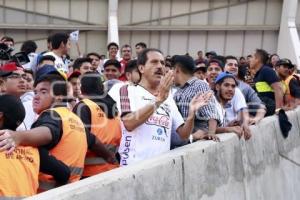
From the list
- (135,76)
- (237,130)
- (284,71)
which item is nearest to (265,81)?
(284,71)

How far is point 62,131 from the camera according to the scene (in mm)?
3734

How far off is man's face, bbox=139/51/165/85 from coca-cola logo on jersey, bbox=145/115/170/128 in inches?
11.2

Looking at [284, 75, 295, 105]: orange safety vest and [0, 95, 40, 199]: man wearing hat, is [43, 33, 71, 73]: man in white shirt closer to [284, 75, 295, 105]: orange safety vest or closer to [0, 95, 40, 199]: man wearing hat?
[284, 75, 295, 105]: orange safety vest

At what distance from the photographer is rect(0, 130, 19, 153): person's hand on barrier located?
3.07m

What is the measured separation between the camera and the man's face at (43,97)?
421 centimetres

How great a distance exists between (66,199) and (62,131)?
108cm

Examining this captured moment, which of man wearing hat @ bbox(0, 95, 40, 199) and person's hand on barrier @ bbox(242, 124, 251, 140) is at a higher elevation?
man wearing hat @ bbox(0, 95, 40, 199)

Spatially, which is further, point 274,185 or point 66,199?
point 274,185

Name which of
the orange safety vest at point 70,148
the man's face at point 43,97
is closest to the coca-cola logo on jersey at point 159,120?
the orange safety vest at point 70,148

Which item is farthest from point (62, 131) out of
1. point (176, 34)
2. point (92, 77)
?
point (176, 34)

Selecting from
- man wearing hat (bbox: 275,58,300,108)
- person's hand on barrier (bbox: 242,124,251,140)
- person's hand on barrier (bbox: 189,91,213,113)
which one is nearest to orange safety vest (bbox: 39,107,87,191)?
person's hand on barrier (bbox: 189,91,213,113)

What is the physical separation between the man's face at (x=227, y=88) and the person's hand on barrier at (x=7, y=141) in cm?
315

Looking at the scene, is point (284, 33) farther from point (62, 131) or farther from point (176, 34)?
point (62, 131)

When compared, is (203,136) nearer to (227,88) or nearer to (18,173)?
(227,88)
